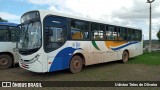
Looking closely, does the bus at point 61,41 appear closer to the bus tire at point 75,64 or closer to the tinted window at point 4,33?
the bus tire at point 75,64

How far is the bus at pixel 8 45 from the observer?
12.3 meters

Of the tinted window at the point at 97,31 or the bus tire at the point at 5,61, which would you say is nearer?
the tinted window at the point at 97,31

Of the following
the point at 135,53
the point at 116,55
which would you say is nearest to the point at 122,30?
the point at 116,55

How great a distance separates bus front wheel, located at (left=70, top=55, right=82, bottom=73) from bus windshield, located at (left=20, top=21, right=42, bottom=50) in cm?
239

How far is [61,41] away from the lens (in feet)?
32.5

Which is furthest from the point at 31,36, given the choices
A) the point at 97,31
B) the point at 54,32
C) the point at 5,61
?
the point at 97,31

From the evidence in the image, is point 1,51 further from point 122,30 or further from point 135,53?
point 135,53

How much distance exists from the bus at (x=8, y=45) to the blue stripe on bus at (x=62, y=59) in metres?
3.97

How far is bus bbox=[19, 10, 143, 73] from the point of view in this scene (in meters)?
9.05

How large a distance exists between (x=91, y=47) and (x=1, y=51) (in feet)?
17.7

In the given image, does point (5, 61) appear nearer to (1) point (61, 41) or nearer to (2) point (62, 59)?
(2) point (62, 59)

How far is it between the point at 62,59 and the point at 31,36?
187 cm

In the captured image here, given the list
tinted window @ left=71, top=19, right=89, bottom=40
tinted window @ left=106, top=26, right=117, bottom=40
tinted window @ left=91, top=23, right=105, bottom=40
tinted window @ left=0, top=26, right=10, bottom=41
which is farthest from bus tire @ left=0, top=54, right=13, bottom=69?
tinted window @ left=106, top=26, right=117, bottom=40

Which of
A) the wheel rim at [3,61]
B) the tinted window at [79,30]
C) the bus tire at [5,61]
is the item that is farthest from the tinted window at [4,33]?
the tinted window at [79,30]
